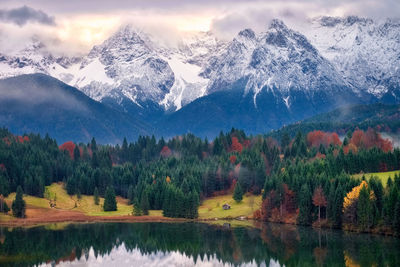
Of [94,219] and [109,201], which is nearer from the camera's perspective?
[94,219]

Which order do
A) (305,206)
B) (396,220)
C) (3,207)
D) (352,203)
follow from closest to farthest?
(396,220) < (352,203) < (305,206) < (3,207)

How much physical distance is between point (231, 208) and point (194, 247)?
169ft

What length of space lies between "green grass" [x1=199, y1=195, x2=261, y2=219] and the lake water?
59.6 ft

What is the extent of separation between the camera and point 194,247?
130 m

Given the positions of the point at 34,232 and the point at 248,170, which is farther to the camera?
the point at 248,170

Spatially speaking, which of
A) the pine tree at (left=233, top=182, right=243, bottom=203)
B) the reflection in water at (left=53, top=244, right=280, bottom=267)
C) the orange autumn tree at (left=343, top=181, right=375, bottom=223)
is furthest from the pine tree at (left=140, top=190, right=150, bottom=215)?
the orange autumn tree at (left=343, top=181, right=375, bottom=223)

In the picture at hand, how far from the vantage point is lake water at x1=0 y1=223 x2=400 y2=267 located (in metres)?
116

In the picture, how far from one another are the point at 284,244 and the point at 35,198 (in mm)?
89730

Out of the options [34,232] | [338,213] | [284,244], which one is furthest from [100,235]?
[338,213]

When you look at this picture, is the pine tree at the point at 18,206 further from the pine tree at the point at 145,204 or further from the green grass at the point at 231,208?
the green grass at the point at 231,208

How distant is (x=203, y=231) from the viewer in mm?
149125

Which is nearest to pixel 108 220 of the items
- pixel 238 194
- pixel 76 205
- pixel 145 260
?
pixel 76 205

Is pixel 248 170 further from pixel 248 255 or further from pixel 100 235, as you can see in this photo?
pixel 248 255

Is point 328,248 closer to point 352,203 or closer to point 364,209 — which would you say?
point 364,209
